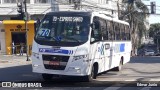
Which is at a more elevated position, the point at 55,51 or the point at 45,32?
the point at 45,32

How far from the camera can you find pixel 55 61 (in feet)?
48.1

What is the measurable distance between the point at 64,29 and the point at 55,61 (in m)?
1.33

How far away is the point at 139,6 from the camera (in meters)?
69.3

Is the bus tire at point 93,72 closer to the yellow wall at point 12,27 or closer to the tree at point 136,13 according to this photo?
the yellow wall at point 12,27

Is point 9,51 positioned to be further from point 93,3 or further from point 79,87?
point 79,87

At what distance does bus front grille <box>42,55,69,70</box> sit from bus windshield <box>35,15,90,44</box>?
2.06 ft

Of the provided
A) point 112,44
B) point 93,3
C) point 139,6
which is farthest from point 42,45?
point 139,6

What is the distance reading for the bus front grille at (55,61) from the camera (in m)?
14.6

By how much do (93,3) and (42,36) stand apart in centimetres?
4338

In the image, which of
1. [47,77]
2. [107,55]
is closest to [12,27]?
[107,55]

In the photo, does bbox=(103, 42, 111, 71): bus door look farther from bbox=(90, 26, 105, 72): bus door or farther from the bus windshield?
the bus windshield

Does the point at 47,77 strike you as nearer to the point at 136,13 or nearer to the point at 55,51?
the point at 55,51

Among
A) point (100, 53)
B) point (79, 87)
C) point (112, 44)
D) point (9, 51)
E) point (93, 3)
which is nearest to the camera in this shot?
point (79, 87)

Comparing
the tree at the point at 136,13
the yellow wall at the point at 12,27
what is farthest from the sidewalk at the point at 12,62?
the tree at the point at 136,13
